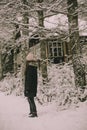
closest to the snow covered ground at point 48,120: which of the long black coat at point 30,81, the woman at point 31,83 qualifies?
the woman at point 31,83

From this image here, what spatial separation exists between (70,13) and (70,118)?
16.7 feet

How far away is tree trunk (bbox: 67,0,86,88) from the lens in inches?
550

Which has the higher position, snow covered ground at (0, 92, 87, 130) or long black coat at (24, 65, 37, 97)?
long black coat at (24, 65, 37, 97)

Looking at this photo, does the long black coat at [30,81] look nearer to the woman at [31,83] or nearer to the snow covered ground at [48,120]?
the woman at [31,83]

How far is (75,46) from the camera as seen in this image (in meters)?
14.2

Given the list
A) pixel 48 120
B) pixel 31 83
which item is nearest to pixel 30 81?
pixel 31 83

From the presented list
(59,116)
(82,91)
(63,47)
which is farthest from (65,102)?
(63,47)

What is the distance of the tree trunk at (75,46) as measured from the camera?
13961 mm

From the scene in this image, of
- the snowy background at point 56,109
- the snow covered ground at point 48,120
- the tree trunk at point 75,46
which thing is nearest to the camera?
the snow covered ground at point 48,120

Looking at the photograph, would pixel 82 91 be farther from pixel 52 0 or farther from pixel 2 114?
pixel 52 0

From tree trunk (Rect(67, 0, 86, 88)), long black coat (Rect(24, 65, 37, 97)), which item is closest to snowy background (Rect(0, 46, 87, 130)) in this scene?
tree trunk (Rect(67, 0, 86, 88))

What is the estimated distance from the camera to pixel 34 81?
11.6 m

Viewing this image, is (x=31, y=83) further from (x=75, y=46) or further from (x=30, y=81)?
(x=75, y=46)

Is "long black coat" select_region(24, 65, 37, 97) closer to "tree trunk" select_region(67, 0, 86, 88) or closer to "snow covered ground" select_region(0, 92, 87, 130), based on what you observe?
"snow covered ground" select_region(0, 92, 87, 130)
